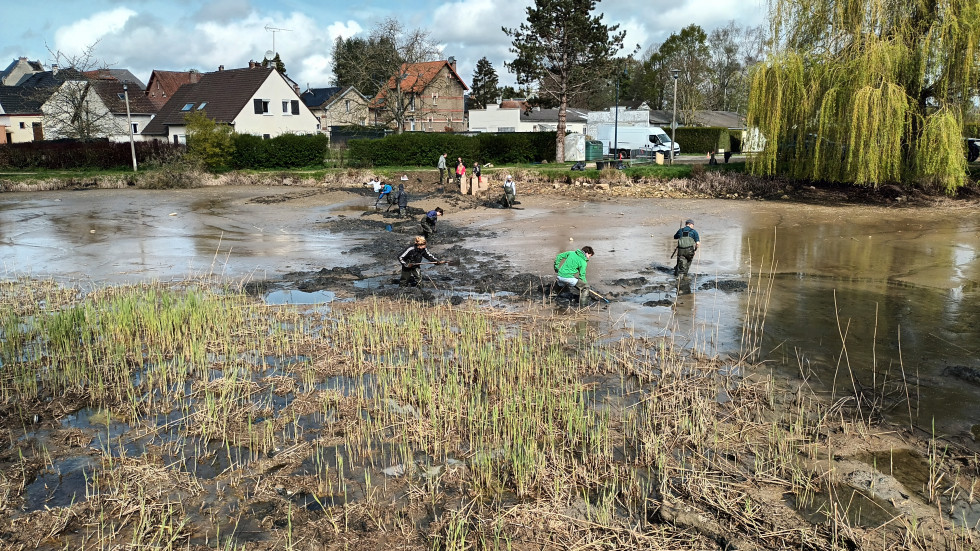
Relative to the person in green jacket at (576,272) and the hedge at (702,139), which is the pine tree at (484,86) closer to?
the hedge at (702,139)

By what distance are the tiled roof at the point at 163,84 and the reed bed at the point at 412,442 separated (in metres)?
63.1

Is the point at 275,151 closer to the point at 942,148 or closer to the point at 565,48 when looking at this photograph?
the point at 565,48

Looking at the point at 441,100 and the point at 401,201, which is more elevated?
the point at 441,100

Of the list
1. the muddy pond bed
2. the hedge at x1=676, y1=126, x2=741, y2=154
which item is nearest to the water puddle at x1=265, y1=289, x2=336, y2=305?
the muddy pond bed

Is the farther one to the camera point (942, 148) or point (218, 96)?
point (218, 96)

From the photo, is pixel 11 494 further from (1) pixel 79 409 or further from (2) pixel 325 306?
(2) pixel 325 306

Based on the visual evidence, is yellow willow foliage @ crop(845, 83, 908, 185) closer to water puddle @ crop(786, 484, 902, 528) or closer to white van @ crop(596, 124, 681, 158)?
A: white van @ crop(596, 124, 681, 158)

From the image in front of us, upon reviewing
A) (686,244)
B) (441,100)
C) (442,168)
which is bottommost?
(686,244)

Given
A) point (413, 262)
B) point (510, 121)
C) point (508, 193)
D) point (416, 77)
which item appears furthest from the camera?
point (510, 121)

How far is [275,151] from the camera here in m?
39.2

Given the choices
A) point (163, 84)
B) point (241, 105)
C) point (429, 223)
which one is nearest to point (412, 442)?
point (429, 223)

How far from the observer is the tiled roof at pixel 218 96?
51.6 meters

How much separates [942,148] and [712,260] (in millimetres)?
12798

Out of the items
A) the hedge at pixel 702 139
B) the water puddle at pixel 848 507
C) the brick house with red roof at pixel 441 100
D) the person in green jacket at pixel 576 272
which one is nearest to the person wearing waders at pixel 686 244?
the person in green jacket at pixel 576 272
